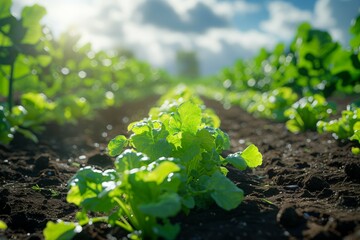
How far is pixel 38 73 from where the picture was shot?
7445mm

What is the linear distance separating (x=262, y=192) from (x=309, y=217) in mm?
699

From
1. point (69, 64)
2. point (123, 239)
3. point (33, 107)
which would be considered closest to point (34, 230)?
point (123, 239)

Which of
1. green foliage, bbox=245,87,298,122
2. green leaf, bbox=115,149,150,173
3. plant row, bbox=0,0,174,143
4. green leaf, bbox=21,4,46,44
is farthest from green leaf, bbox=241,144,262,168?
green leaf, bbox=21,4,46,44

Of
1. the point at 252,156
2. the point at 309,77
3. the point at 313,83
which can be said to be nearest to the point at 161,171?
Result: the point at 252,156

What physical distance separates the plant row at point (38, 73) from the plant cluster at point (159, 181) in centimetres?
251

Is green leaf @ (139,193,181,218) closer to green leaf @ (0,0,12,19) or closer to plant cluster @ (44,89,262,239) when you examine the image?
plant cluster @ (44,89,262,239)

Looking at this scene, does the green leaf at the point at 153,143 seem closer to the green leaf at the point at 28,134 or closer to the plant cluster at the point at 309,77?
the green leaf at the point at 28,134

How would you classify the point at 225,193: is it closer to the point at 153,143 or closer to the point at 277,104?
the point at 153,143

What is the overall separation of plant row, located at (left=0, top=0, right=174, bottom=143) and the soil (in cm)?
64

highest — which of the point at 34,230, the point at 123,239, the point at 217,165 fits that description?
the point at 217,165

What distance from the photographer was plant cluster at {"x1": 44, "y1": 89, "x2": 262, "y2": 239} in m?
2.04

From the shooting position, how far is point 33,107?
6027 millimetres

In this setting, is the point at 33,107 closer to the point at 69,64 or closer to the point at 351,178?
the point at 69,64

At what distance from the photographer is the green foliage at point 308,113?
17.2 feet
